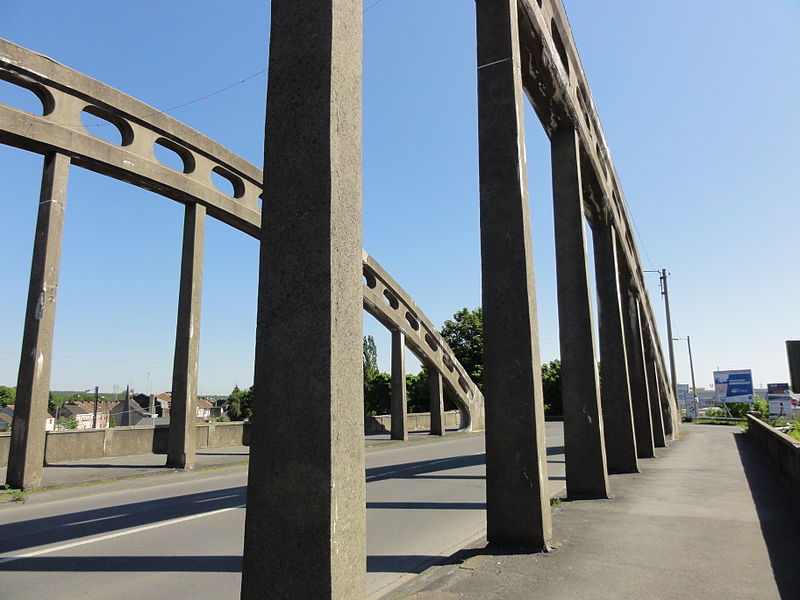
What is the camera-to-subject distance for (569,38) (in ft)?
34.8

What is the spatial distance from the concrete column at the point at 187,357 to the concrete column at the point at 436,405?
1609 centimetres

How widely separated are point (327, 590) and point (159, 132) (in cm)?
1377

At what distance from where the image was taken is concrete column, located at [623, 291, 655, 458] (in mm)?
14562

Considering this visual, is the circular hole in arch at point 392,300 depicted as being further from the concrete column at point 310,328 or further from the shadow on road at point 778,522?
the concrete column at point 310,328

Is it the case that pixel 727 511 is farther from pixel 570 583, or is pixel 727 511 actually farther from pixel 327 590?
pixel 327 590

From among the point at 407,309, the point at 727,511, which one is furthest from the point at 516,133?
the point at 407,309

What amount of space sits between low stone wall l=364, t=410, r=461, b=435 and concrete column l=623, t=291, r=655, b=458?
1578 cm

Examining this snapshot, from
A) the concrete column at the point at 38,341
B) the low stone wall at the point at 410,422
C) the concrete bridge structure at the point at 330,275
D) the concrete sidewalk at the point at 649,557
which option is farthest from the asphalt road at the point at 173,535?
the low stone wall at the point at 410,422

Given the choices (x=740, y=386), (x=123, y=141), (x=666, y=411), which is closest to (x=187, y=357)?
(x=123, y=141)

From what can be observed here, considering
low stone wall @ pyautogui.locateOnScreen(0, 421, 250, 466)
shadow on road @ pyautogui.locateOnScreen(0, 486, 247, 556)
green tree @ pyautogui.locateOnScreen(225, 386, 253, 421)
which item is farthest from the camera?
green tree @ pyautogui.locateOnScreen(225, 386, 253, 421)

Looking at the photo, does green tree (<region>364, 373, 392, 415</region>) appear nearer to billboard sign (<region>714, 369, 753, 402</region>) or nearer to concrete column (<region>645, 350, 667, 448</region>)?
concrete column (<region>645, 350, 667, 448</region>)

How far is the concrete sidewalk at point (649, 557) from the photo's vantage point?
403cm

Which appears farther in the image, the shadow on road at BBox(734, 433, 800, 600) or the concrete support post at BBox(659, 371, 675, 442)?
the concrete support post at BBox(659, 371, 675, 442)

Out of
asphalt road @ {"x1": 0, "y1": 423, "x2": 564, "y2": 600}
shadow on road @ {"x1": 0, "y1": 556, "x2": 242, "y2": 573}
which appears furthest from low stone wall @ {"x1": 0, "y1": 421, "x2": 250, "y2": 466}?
shadow on road @ {"x1": 0, "y1": 556, "x2": 242, "y2": 573}
